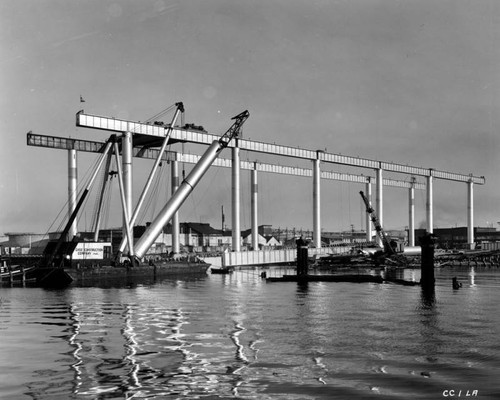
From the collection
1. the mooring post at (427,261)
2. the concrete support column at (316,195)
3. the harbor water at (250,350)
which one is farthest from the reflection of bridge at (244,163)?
the harbor water at (250,350)

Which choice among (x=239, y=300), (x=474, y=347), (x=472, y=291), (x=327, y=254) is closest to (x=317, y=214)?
(x=327, y=254)

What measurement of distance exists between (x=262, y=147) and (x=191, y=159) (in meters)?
10.2

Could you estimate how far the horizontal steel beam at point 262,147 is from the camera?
219ft

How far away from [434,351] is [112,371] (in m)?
9.60

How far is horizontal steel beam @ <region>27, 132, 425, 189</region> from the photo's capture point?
71000 mm

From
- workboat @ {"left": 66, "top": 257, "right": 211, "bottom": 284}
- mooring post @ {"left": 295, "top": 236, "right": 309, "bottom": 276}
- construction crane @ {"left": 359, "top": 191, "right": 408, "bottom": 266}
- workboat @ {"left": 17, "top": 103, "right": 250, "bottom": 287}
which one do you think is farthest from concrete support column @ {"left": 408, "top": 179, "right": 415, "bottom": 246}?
mooring post @ {"left": 295, "top": 236, "right": 309, "bottom": 276}

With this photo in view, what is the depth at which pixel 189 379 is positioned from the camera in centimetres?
1534

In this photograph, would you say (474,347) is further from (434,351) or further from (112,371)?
(112,371)

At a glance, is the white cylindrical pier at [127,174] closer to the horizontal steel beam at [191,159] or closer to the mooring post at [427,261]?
the horizontal steel beam at [191,159]

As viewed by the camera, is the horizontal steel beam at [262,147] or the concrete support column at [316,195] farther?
the concrete support column at [316,195]

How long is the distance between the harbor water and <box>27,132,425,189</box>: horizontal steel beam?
37.9 meters

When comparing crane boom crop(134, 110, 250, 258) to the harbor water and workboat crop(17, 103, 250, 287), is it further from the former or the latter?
the harbor water

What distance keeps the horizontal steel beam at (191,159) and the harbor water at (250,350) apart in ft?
124

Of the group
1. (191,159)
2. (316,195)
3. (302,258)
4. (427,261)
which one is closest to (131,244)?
(302,258)
